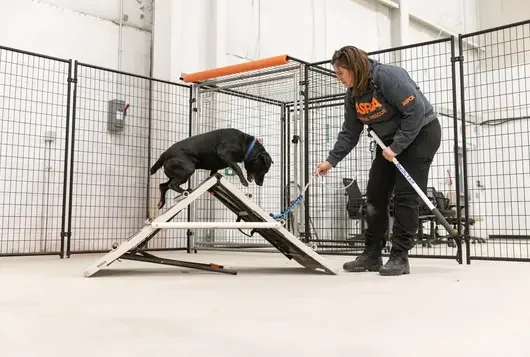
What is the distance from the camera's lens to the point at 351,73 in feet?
8.95

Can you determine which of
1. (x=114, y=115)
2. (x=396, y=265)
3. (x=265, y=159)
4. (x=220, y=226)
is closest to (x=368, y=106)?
(x=396, y=265)

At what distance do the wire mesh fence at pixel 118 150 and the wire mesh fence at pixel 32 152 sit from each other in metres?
0.16

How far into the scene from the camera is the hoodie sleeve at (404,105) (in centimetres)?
268

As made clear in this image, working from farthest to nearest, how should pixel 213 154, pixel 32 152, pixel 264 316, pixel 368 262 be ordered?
pixel 32 152 < pixel 213 154 < pixel 368 262 < pixel 264 316

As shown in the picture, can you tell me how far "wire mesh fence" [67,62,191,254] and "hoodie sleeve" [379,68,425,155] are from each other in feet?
9.30

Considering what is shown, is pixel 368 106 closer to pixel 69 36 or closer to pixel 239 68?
pixel 239 68

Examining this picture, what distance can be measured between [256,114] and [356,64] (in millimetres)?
3134

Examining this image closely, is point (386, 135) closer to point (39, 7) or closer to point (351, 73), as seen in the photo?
point (351, 73)

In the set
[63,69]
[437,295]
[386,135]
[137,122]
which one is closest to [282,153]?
[137,122]

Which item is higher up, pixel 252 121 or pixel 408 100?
pixel 252 121

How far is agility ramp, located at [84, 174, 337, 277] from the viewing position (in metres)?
2.66

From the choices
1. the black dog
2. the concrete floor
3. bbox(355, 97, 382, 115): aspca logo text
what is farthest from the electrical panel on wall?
bbox(355, 97, 382, 115): aspca logo text

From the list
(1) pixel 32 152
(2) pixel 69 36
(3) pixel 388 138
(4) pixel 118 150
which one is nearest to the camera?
(3) pixel 388 138

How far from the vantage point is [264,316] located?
1.56 metres
